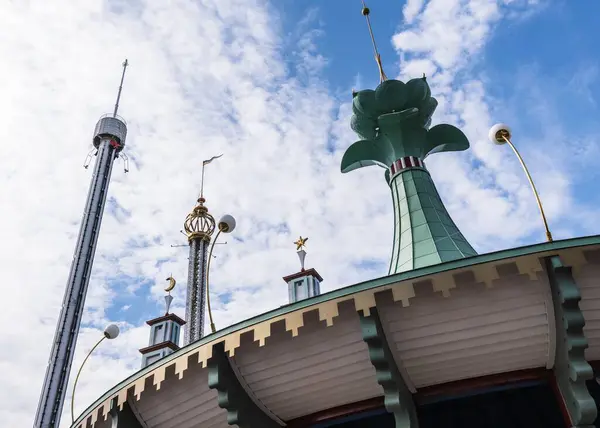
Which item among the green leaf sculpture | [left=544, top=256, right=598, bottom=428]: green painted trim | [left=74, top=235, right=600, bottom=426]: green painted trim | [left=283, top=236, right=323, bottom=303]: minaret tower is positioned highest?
the green leaf sculpture

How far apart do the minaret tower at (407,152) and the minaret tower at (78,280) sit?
38537 mm

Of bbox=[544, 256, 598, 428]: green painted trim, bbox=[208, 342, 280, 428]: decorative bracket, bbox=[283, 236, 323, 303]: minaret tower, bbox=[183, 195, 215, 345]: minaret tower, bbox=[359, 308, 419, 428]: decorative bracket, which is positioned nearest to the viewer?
bbox=[544, 256, 598, 428]: green painted trim

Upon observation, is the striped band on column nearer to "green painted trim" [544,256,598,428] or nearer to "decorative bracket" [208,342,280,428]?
"green painted trim" [544,256,598,428]

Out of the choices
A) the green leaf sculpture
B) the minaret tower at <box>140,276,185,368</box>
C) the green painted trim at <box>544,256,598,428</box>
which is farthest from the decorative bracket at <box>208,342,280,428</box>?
the minaret tower at <box>140,276,185,368</box>

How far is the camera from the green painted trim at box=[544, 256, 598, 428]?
658 cm

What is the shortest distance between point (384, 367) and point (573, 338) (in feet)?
7.47

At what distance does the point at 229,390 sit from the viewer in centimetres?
793

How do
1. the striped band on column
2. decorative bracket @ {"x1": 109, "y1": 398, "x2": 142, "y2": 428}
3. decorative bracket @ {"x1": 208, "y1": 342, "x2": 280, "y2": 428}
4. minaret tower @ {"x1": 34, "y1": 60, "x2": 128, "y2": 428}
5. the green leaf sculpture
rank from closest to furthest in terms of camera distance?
1. decorative bracket @ {"x1": 208, "y1": 342, "x2": 280, "y2": 428}
2. decorative bracket @ {"x1": 109, "y1": 398, "x2": 142, "y2": 428}
3. the striped band on column
4. the green leaf sculpture
5. minaret tower @ {"x1": 34, "y1": 60, "x2": 128, "y2": 428}

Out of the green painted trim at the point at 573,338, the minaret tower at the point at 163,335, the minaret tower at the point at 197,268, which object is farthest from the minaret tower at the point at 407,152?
the minaret tower at the point at 197,268

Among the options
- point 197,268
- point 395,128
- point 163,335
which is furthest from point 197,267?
point 395,128

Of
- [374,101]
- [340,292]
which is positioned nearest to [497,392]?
[340,292]

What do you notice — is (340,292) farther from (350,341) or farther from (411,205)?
(411,205)

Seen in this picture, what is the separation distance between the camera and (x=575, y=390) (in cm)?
680

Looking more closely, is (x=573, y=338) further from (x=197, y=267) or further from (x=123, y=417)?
(x=197, y=267)
